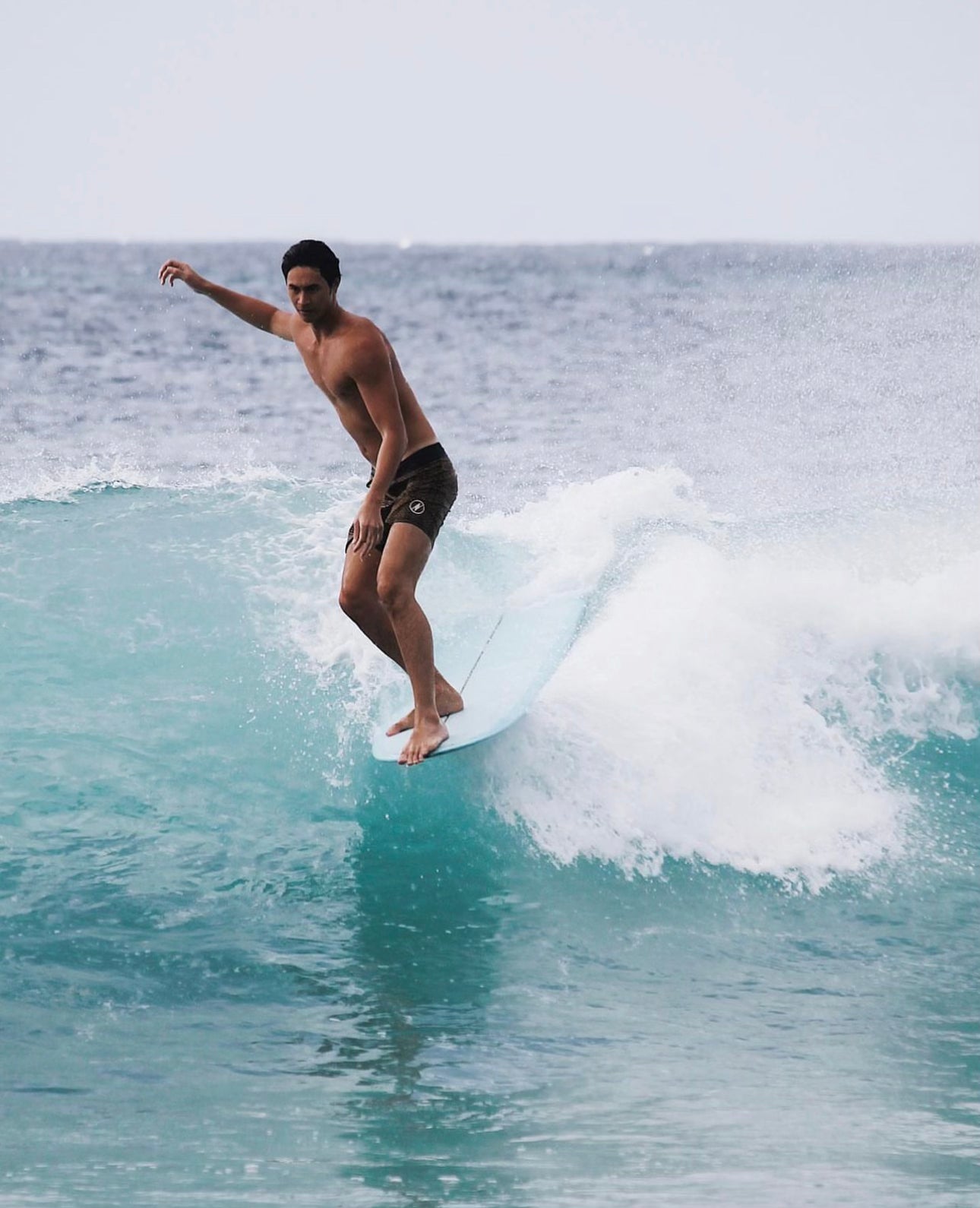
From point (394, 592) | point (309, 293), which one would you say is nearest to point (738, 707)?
point (394, 592)

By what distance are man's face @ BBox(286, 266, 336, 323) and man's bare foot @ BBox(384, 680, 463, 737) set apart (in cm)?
160

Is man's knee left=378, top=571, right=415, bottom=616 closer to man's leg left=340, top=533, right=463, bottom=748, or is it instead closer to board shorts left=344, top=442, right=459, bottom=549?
man's leg left=340, top=533, right=463, bottom=748

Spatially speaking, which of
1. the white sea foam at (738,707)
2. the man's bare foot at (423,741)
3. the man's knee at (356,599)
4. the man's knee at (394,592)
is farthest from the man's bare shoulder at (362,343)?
the white sea foam at (738,707)

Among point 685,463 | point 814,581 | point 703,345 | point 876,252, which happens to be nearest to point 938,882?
point 814,581

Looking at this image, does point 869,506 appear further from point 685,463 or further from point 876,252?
point 876,252

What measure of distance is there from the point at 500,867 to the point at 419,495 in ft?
5.07

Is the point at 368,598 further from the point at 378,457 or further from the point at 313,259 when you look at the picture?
the point at 313,259

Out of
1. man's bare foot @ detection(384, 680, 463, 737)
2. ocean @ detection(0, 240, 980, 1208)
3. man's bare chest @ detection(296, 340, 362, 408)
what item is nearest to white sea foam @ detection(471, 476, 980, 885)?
ocean @ detection(0, 240, 980, 1208)

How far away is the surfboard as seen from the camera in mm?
5941

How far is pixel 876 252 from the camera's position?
90.8 metres

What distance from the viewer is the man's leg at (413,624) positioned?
5.44 m

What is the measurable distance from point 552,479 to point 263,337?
18185 mm

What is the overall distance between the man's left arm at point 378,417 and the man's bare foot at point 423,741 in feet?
2.63

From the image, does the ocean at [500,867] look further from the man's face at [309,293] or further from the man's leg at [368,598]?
the man's face at [309,293]
